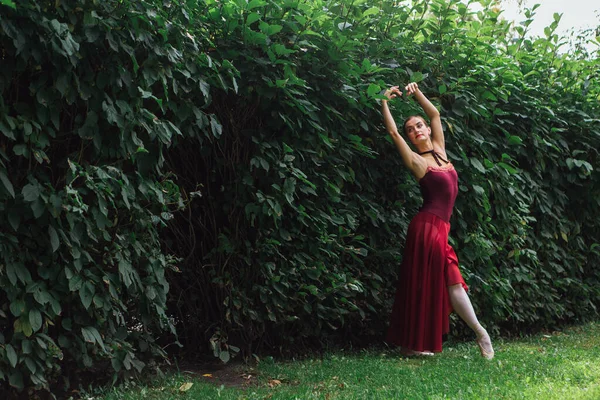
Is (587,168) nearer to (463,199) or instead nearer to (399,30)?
(463,199)

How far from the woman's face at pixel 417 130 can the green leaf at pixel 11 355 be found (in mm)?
3668

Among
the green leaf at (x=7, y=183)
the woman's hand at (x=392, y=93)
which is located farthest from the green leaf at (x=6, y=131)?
the woman's hand at (x=392, y=93)

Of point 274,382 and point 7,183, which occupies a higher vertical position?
point 7,183

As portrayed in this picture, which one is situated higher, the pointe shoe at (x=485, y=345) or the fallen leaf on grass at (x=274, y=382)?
the pointe shoe at (x=485, y=345)

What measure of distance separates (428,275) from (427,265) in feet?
0.29

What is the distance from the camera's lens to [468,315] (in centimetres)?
570

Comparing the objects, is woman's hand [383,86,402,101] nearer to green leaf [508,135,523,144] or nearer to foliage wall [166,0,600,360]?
foliage wall [166,0,600,360]

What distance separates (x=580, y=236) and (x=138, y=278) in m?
6.06

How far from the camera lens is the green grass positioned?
13.7ft

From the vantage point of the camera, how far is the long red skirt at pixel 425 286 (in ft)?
18.6

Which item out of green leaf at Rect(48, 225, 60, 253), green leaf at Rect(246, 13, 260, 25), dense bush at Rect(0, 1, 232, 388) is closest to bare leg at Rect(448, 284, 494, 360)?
dense bush at Rect(0, 1, 232, 388)

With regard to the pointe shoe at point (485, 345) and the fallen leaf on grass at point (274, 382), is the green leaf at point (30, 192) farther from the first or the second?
the pointe shoe at point (485, 345)

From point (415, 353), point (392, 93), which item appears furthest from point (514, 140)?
point (415, 353)

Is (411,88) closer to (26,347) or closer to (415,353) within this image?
(415,353)
